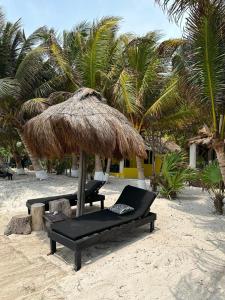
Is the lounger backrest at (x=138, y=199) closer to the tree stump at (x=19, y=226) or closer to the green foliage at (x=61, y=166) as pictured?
the tree stump at (x=19, y=226)

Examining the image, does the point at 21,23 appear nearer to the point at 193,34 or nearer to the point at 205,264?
the point at 193,34

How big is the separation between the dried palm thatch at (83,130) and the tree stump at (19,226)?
1596mm

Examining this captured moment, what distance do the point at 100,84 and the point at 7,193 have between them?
20.0ft

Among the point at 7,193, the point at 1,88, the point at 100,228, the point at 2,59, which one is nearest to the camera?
the point at 100,228

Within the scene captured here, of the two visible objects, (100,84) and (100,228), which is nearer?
(100,228)

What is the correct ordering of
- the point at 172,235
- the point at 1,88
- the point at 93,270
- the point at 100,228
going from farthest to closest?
the point at 1,88
the point at 172,235
the point at 100,228
the point at 93,270

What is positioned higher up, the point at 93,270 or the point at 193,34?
the point at 193,34

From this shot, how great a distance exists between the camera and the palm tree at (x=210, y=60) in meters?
5.15

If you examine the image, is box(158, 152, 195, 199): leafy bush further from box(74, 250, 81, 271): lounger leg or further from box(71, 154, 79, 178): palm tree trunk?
box(71, 154, 79, 178): palm tree trunk

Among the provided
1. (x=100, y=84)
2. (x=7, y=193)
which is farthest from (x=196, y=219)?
(x=100, y=84)

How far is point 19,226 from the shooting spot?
267 inches

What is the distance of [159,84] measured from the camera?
11539 millimetres

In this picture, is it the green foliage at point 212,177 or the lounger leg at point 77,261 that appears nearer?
the lounger leg at point 77,261

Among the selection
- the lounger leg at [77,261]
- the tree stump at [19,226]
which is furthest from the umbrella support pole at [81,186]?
the lounger leg at [77,261]
